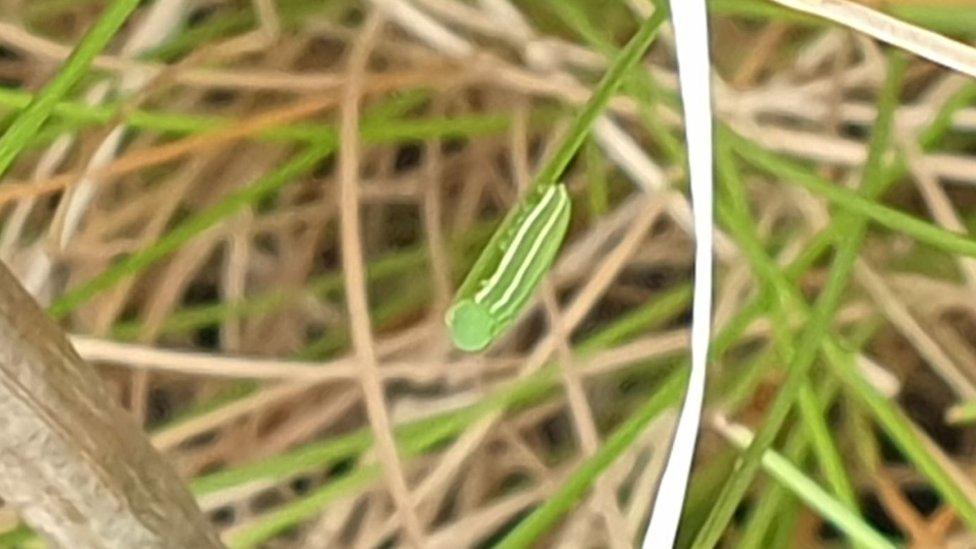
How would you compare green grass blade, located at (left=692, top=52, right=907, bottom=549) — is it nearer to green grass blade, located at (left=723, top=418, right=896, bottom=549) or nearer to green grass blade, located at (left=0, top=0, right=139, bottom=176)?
green grass blade, located at (left=723, top=418, right=896, bottom=549)

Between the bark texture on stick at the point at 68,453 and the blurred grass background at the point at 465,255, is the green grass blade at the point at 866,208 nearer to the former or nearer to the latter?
the blurred grass background at the point at 465,255

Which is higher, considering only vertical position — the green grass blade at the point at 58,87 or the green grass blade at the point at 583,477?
the green grass blade at the point at 58,87

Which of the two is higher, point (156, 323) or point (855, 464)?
point (156, 323)

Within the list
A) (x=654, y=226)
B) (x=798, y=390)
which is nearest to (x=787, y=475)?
(x=798, y=390)

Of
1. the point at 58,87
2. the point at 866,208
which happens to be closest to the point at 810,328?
the point at 866,208

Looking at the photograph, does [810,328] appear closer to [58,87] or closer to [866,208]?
[866,208]

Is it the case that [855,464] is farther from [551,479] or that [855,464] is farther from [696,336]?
[696,336]

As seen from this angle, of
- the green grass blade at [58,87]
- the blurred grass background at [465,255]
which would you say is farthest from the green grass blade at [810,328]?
the green grass blade at [58,87]
